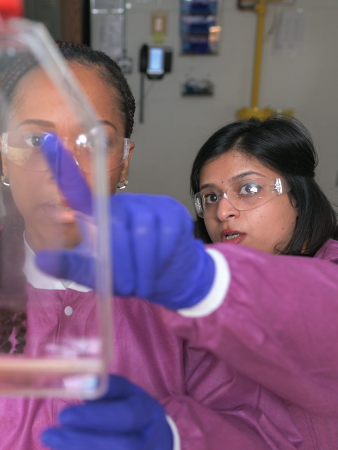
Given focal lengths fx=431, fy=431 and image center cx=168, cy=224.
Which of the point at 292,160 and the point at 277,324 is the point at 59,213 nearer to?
the point at 277,324

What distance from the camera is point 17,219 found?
2.94 feet

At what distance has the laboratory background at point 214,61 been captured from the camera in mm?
2783

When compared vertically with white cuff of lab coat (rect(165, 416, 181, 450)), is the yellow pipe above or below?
above

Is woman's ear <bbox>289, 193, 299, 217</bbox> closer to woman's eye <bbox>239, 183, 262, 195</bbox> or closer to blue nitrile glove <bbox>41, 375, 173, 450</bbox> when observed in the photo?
woman's eye <bbox>239, 183, 262, 195</bbox>

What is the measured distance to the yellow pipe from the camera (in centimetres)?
271

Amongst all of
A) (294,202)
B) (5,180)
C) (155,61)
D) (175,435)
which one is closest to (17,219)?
(5,180)

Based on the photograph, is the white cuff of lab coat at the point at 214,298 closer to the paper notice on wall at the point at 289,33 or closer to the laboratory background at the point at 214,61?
the laboratory background at the point at 214,61

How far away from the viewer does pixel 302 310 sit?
54cm

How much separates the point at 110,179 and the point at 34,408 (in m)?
0.46

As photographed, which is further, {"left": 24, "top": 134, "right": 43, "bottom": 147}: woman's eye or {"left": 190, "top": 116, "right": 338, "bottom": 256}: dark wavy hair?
{"left": 190, "top": 116, "right": 338, "bottom": 256}: dark wavy hair

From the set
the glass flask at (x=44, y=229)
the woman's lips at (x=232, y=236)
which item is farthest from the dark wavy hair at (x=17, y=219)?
the woman's lips at (x=232, y=236)

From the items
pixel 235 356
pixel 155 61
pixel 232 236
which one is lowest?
pixel 232 236

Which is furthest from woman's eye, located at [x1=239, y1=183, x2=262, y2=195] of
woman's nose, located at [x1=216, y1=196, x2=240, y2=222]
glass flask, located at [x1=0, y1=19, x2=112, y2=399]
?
glass flask, located at [x1=0, y1=19, x2=112, y2=399]

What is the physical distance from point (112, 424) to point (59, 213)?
1.00 ft
